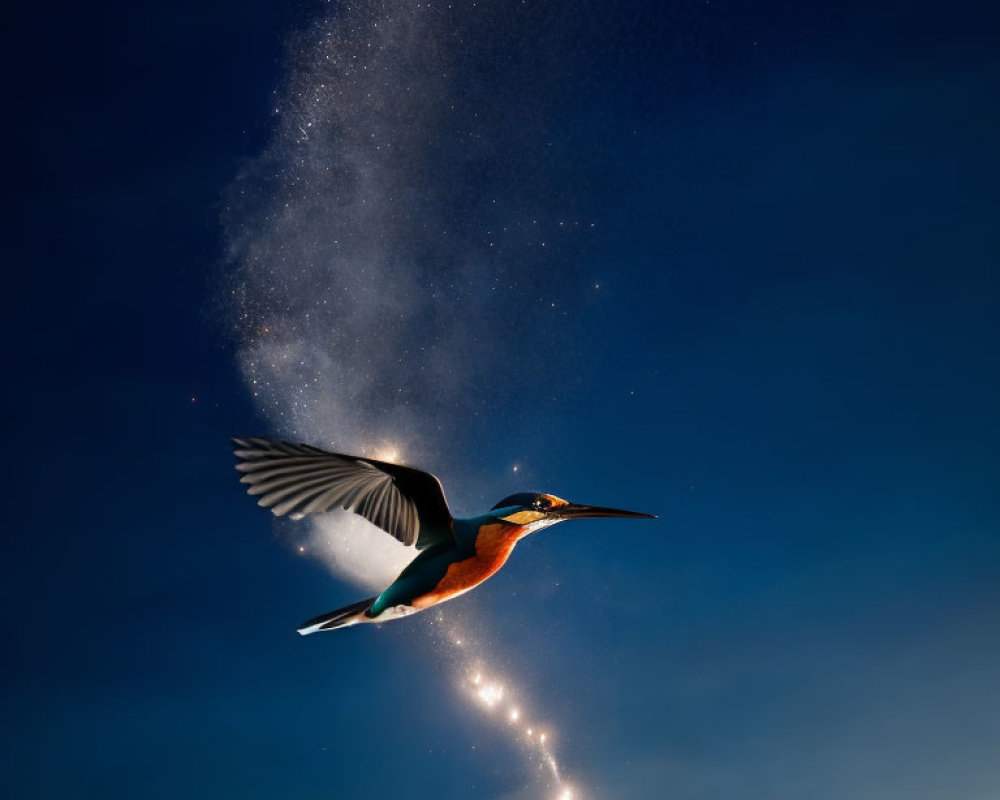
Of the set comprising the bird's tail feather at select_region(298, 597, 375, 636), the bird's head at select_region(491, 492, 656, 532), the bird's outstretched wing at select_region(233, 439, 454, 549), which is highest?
the bird's outstretched wing at select_region(233, 439, 454, 549)

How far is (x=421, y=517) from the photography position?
3.75 metres

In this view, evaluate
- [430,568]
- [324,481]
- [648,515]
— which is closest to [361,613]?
[430,568]

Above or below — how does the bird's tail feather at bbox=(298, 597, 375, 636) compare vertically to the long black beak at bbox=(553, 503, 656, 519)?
below

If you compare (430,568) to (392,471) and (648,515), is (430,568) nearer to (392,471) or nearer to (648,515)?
(392,471)

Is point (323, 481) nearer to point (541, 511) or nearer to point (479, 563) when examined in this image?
point (479, 563)

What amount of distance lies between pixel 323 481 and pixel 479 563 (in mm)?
987

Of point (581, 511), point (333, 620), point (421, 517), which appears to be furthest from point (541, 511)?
point (333, 620)

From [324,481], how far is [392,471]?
0.66m

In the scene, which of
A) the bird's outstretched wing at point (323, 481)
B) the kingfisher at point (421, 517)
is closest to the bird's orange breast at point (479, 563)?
the kingfisher at point (421, 517)

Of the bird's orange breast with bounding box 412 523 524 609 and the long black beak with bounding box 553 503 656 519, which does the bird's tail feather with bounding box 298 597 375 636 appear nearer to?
the bird's orange breast with bounding box 412 523 524 609

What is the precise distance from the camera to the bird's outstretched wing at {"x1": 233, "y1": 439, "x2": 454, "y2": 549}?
3.35 meters

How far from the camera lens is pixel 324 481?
385 centimetres

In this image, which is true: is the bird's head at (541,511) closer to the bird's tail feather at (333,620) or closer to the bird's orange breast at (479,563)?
the bird's orange breast at (479,563)

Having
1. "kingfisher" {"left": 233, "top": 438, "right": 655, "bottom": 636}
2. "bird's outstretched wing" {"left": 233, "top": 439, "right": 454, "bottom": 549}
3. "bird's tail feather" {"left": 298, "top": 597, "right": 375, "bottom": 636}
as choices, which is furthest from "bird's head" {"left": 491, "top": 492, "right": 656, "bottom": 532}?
"bird's tail feather" {"left": 298, "top": 597, "right": 375, "bottom": 636}
